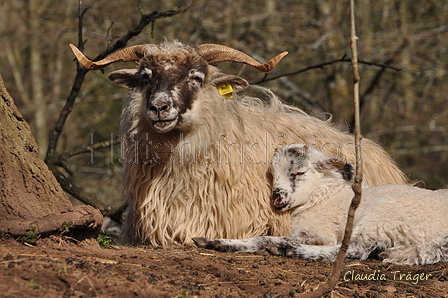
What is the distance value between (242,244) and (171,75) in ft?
5.74

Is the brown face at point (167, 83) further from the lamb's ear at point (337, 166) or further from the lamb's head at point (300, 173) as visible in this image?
the lamb's ear at point (337, 166)

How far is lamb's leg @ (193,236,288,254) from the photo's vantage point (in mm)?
4879

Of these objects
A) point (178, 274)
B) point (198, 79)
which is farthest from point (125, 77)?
point (178, 274)

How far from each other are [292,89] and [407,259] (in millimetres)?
8536

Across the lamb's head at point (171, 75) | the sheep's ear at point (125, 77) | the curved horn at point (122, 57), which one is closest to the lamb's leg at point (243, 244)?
the lamb's head at point (171, 75)

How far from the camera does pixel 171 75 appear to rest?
5.04 meters

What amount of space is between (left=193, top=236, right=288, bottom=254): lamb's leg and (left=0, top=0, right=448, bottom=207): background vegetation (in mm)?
5966

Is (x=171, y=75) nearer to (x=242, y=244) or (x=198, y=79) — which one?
(x=198, y=79)

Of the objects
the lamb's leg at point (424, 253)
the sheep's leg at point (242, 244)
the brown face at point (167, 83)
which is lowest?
the sheep's leg at point (242, 244)

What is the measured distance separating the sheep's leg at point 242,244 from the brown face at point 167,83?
1.14 meters

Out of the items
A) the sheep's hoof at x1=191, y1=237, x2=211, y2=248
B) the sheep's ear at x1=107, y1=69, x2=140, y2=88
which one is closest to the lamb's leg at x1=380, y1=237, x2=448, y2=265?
the sheep's hoof at x1=191, y1=237, x2=211, y2=248

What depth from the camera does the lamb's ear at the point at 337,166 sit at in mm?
5609

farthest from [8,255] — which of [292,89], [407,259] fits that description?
[292,89]

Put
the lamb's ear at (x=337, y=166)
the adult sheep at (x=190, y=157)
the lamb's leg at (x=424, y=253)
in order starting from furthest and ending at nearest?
1. the lamb's ear at (x=337, y=166)
2. the adult sheep at (x=190, y=157)
3. the lamb's leg at (x=424, y=253)
